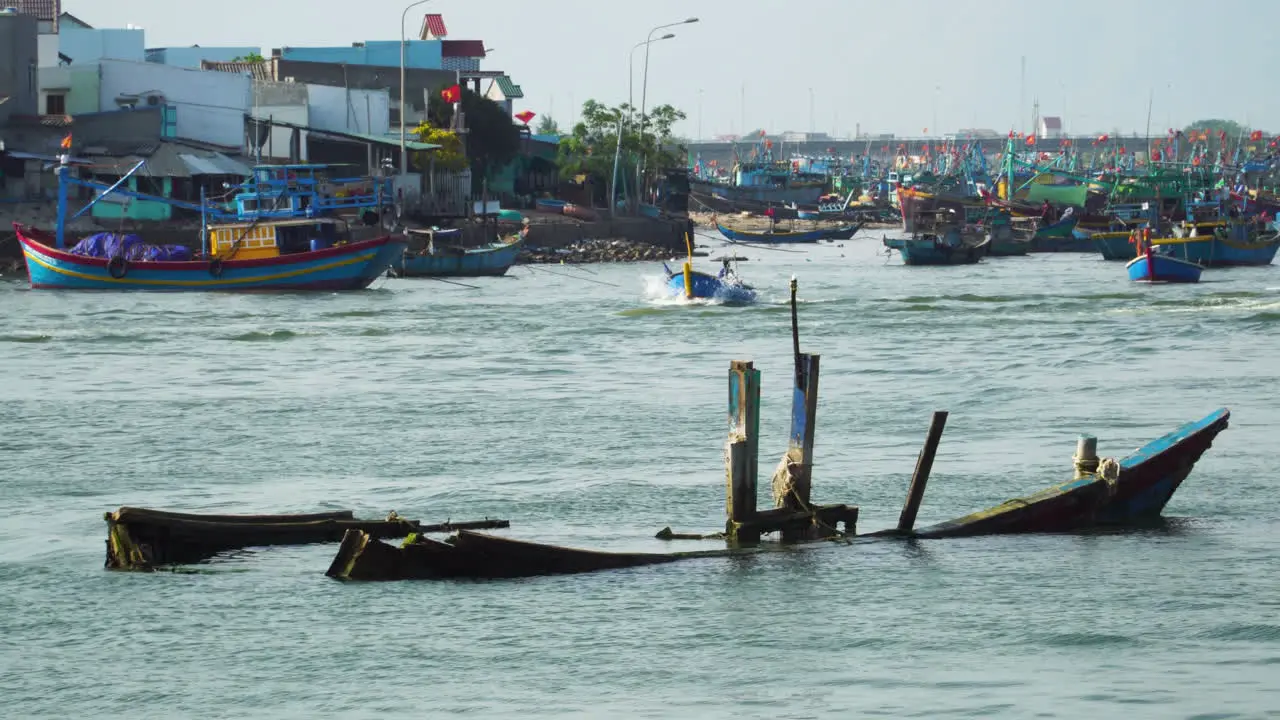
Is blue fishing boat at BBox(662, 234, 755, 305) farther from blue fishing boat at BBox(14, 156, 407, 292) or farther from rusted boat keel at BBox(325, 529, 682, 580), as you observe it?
rusted boat keel at BBox(325, 529, 682, 580)

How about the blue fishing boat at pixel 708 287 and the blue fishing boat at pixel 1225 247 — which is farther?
the blue fishing boat at pixel 1225 247

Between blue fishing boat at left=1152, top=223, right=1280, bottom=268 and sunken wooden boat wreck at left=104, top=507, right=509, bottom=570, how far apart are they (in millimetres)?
57291

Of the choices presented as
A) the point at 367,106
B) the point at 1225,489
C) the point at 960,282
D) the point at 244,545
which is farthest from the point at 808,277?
the point at 244,545

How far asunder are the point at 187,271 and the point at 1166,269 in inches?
1300

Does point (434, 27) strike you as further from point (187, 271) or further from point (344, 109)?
point (187, 271)

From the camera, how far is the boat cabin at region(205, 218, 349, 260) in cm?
5391

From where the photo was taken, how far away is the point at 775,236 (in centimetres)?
11200

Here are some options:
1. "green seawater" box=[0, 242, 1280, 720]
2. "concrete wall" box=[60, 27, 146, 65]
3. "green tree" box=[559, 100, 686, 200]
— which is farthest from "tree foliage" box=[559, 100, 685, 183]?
"green seawater" box=[0, 242, 1280, 720]

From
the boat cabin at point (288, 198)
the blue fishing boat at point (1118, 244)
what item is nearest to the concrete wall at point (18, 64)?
the boat cabin at point (288, 198)

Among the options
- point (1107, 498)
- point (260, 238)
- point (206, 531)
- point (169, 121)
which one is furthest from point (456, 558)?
point (169, 121)

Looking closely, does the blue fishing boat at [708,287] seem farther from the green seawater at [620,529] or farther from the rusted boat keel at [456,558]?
the rusted boat keel at [456,558]

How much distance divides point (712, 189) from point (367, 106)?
70.9 m

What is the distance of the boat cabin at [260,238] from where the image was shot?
53.9m

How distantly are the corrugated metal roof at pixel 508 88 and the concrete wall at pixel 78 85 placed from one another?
33.4 metres
